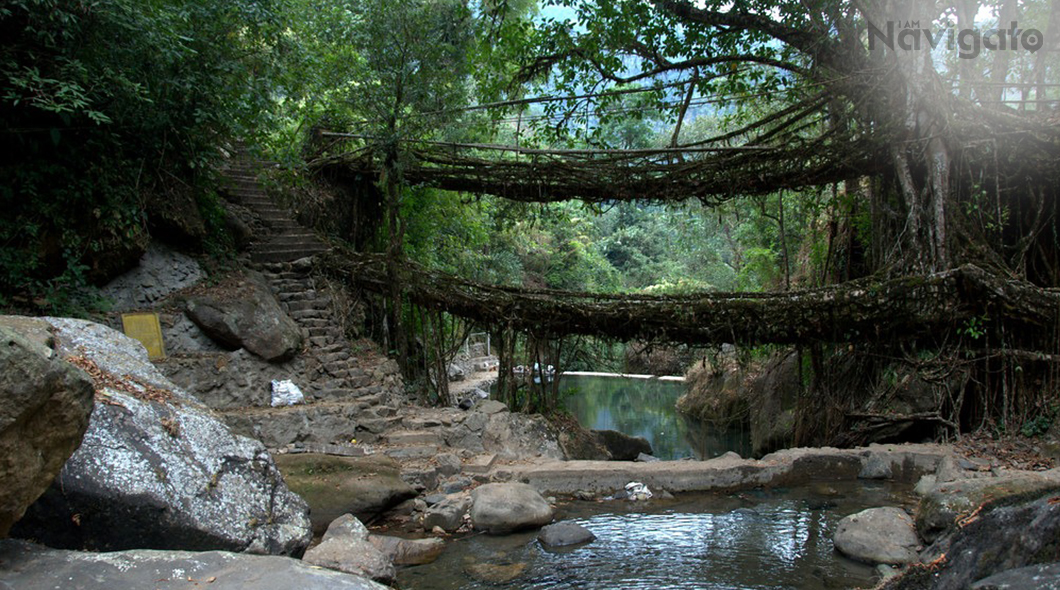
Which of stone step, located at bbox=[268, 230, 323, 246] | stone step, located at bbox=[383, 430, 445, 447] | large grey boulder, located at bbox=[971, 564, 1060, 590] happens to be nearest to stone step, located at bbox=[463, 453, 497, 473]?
stone step, located at bbox=[383, 430, 445, 447]

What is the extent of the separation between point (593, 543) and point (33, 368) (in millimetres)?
3805

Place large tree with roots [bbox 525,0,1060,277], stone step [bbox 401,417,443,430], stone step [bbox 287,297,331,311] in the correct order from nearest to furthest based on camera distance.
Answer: large tree with roots [bbox 525,0,1060,277]
stone step [bbox 401,417,443,430]
stone step [bbox 287,297,331,311]


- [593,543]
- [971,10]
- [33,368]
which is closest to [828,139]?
[971,10]

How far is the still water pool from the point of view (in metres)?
4.16

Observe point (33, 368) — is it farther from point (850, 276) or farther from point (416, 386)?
point (850, 276)

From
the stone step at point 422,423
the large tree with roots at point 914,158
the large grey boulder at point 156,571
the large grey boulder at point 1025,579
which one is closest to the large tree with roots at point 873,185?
the large tree with roots at point 914,158

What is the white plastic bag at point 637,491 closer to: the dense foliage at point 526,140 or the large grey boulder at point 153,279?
the dense foliage at point 526,140

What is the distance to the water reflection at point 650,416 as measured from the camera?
1113 cm

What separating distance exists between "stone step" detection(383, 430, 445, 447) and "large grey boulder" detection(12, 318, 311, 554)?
3405mm

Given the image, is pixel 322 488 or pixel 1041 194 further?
pixel 1041 194

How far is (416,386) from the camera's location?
9227 mm

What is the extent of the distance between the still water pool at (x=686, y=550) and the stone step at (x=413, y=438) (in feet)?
6.22

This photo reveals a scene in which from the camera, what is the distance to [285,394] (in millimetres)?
7477

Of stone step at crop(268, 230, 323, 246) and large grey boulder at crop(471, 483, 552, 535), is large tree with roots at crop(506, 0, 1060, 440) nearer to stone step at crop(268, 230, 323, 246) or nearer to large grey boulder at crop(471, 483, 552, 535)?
large grey boulder at crop(471, 483, 552, 535)
